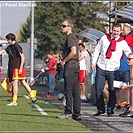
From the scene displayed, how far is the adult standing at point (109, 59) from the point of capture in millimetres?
11414

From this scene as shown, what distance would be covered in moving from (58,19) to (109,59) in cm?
5904

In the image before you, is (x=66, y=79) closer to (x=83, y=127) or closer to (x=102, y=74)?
(x=102, y=74)

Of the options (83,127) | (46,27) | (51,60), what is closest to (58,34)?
(46,27)

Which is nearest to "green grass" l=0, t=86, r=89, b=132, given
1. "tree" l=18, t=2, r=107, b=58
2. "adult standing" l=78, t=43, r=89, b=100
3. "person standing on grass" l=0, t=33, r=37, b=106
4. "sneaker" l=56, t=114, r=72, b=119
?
"sneaker" l=56, t=114, r=72, b=119

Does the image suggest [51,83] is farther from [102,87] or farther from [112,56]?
[112,56]

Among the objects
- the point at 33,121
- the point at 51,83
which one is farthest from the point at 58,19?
the point at 33,121

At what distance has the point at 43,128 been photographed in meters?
9.06

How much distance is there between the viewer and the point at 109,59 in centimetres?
1140

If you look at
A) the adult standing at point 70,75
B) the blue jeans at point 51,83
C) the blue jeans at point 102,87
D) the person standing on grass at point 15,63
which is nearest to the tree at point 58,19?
the blue jeans at point 51,83

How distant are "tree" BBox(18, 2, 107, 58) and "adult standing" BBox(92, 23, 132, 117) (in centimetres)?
5836

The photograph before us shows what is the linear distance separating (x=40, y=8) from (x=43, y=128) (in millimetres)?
63270

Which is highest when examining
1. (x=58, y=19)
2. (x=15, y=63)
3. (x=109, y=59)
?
(x=58, y=19)

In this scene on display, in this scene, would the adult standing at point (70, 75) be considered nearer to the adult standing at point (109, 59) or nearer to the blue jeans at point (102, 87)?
the adult standing at point (109, 59)

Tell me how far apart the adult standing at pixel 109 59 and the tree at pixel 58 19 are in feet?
191
